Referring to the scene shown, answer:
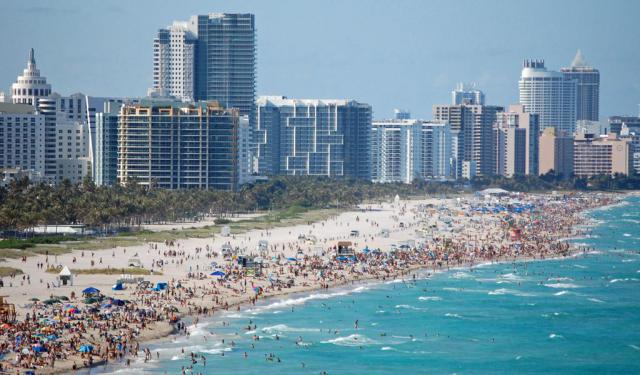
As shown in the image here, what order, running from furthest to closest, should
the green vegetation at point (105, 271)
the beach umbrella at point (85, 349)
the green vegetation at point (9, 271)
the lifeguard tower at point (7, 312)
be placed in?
1. the green vegetation at point (105, 271)
2. the green vegetation at point (9, 271)
3. the lifeguard tower at point (7, 312)
4. the beach umbrella at point (85, 349)

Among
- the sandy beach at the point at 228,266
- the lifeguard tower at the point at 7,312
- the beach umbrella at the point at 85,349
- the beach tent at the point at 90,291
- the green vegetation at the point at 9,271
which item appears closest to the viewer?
the beach umbrella at the point at 85,349

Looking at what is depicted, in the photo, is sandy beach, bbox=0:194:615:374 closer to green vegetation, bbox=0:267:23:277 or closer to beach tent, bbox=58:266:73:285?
beach tent, bbox=58:266:73:285

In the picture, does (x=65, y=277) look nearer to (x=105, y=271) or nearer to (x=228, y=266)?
(x=105, y=271)

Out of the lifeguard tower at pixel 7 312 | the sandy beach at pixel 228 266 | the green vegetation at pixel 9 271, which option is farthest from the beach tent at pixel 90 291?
the green vegetation at pixel 9 271

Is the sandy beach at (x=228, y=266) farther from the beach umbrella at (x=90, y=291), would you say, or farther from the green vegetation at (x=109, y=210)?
the green vegetation at (x=109, y=210)

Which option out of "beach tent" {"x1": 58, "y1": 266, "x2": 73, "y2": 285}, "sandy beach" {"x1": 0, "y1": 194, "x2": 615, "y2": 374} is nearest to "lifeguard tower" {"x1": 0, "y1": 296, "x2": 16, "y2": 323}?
"sandy beach" {"x1": 0, "y1": 194, "x2": 615, "y2": 374}

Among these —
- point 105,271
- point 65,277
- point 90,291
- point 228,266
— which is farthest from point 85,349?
point 228,266

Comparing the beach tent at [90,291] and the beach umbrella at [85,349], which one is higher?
the beach tent at [90,291]

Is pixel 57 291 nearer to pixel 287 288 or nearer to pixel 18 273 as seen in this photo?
pixel 18 273
